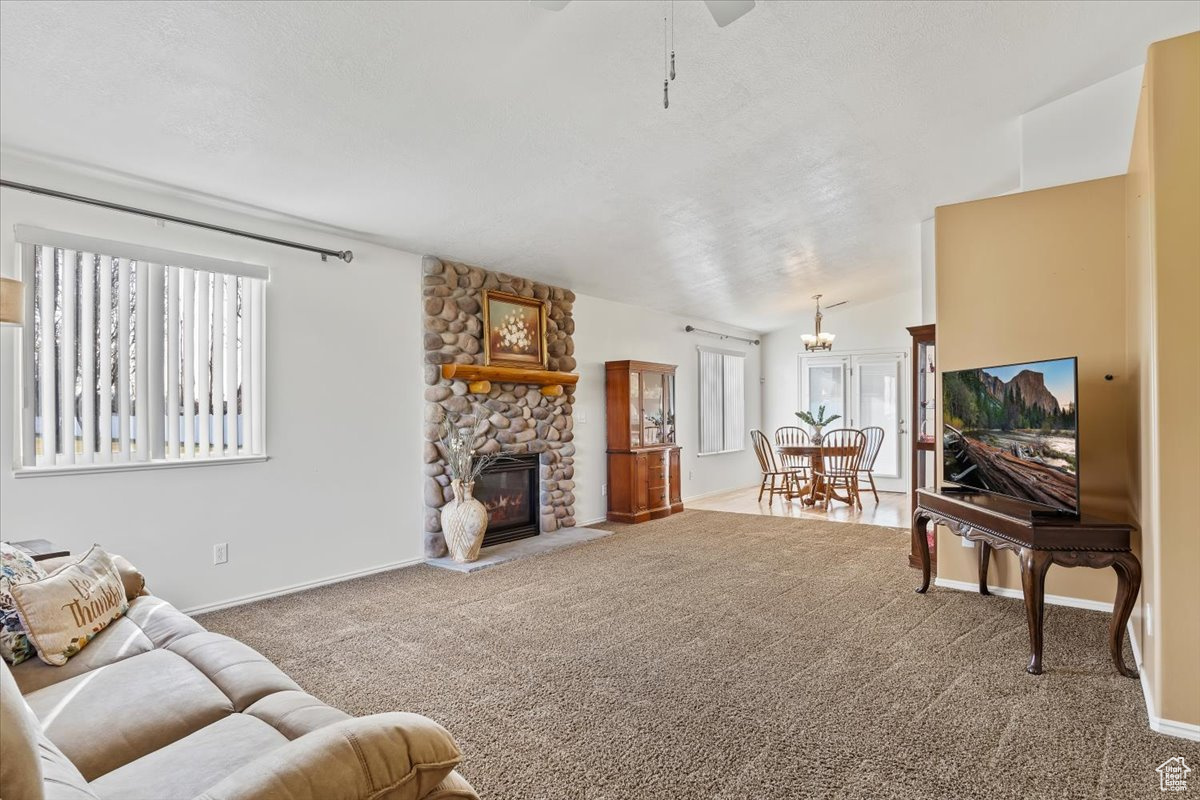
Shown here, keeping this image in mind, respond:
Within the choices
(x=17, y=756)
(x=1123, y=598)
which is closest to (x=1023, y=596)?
(x=1123, y=598)

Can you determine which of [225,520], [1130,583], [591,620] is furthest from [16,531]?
[1130,583]

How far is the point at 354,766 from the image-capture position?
1.07 metres

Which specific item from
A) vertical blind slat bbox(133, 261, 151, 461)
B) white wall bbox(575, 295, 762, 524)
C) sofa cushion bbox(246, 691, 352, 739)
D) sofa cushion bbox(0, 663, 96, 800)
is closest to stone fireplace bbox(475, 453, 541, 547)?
white wall bbox(575, 295, 762, 524)

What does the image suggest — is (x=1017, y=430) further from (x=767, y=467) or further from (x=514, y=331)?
(x=767, y=467)

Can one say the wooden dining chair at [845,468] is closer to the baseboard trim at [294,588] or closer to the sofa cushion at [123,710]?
the baseboard trim at [294,588]

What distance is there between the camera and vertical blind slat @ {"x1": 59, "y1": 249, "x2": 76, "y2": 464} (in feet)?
10.5

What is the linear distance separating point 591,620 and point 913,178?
12.7 feet

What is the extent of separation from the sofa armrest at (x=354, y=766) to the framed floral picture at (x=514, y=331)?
14.1 ft

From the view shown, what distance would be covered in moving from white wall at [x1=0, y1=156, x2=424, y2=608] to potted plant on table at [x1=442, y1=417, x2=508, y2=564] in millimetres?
263

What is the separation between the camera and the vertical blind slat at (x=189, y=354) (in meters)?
3.68

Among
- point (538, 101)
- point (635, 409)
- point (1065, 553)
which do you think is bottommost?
point (1065, 553)

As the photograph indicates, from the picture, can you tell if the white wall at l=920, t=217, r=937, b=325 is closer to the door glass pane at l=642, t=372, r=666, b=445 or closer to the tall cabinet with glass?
the tall cabinet with glass

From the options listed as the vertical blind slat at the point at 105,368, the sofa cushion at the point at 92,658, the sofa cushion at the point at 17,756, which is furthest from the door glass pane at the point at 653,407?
the sofa cushion at the point at 17,756

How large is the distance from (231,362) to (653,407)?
171 inches
